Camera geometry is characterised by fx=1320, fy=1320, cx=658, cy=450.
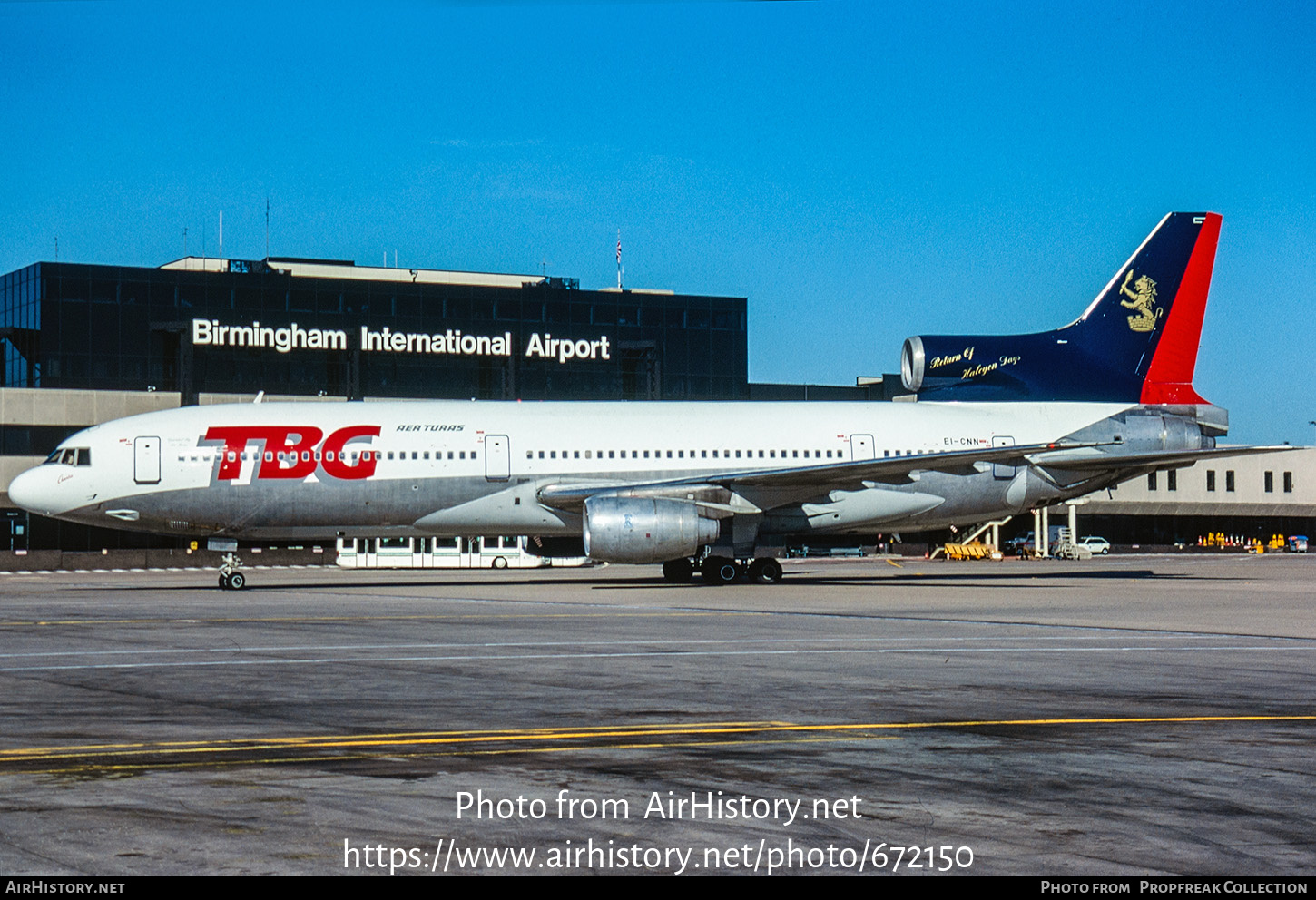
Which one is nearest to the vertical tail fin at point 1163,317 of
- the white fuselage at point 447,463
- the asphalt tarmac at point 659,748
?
the white fuselage at point 447,463

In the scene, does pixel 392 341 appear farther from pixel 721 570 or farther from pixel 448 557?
pixel 721 570

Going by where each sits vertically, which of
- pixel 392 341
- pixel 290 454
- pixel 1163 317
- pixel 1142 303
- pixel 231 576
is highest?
pixel 392 341

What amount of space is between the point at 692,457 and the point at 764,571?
3.59 m

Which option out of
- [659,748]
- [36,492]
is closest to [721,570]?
[36,492]

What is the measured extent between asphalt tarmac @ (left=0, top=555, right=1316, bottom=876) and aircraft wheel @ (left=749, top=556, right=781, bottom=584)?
13.8 meters

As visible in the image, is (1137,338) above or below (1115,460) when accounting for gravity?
above

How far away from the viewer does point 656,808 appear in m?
7.12

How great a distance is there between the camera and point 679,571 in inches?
1463

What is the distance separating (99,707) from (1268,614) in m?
20.3

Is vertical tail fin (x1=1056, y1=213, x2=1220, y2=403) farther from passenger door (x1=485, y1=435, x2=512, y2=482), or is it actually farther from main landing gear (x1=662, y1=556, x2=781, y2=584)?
passenger door (x1=485, y1=435, x2=512, y2=482)

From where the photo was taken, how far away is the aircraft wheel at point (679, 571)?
37.0 metres

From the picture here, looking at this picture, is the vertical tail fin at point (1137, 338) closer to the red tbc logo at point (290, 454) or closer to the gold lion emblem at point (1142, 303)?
the gold lion emblem at point (1142, 303)

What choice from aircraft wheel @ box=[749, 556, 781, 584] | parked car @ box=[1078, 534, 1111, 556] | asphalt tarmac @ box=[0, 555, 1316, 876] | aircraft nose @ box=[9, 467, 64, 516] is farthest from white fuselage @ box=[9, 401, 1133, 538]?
parked car @ box=[1078, 534, 1111, 556]

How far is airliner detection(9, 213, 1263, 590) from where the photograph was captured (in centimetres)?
3281
